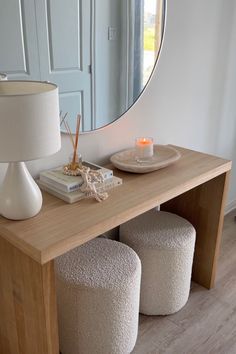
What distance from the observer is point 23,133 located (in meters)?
0.97

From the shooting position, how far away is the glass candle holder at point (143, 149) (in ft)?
5.47

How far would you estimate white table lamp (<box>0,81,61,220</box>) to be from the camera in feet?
3.10

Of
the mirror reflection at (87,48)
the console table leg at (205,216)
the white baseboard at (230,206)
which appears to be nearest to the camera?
the mirror reflection at (87,48)

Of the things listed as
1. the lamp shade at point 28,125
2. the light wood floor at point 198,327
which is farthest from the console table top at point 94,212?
the light wood floor at point 198,327

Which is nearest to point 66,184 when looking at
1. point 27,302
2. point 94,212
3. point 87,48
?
point 94,212

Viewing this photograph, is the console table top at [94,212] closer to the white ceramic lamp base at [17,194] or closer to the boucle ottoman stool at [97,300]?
the white ceramic lamp base at [17,194]

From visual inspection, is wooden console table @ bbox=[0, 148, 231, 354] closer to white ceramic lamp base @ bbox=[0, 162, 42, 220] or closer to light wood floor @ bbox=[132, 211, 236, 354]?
white ceramic lamp base @ bbox=[0, 162, 42, 220]

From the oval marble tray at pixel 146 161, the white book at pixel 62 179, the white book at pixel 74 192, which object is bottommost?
the white book at pixel 74 192

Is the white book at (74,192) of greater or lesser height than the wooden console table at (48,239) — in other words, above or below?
above

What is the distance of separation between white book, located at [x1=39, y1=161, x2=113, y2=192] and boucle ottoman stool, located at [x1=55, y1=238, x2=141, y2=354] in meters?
0.31

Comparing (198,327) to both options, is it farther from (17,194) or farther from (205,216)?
(17,194)

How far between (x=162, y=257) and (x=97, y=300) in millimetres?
417

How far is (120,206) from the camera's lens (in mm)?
1283

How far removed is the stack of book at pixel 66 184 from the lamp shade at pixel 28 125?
294 mm
